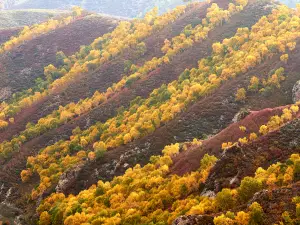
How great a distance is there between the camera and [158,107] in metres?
141

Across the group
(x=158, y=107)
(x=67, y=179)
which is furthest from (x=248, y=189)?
(x=158, y=107)

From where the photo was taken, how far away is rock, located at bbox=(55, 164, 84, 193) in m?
108

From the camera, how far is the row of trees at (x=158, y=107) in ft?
409

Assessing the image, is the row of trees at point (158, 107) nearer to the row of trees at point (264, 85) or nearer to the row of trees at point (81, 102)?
the row of trees at point (264, 85)

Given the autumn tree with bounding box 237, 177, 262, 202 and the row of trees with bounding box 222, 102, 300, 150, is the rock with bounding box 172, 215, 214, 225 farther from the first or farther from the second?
the row of trees with bounding box 222, 102, 300, 150

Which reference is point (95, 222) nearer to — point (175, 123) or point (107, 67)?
point (175, 123)

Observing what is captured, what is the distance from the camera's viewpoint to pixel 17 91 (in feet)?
611

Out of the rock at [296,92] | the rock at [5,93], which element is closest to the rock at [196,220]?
the rock at [296,92]

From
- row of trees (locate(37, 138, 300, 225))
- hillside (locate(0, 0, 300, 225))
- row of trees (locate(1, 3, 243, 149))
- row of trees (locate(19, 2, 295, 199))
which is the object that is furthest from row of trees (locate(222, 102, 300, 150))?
row of trees (locate(1, 3, 243, 149))

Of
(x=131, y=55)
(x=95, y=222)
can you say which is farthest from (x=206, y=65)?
(x=95, y=222)

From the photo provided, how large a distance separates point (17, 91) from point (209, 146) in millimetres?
126020

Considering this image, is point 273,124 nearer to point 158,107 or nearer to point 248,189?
point 248,189

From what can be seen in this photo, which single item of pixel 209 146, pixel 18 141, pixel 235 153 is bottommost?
pixel 18 141

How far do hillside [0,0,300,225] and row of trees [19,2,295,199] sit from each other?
21.4 inches
